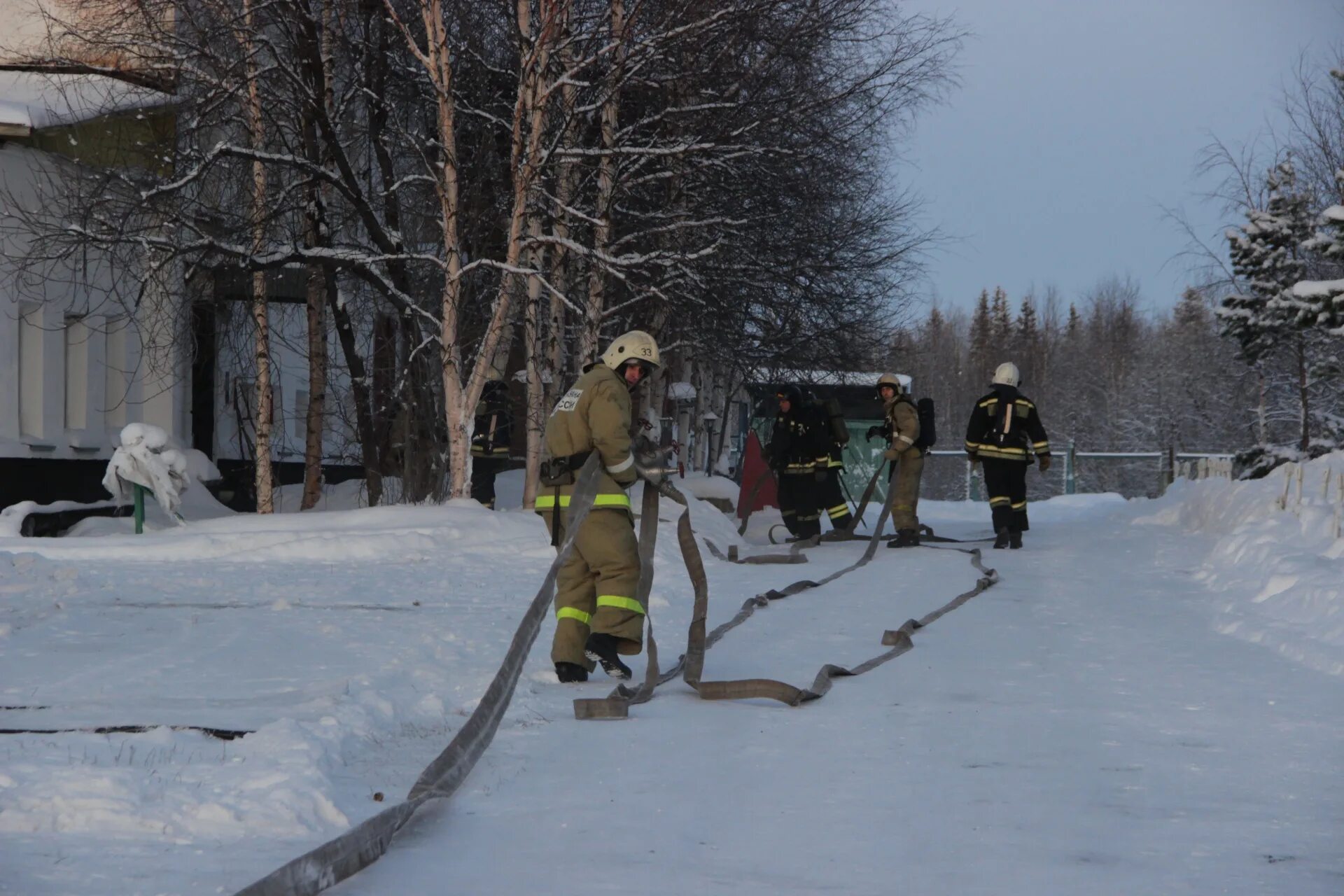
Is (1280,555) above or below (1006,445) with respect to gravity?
below

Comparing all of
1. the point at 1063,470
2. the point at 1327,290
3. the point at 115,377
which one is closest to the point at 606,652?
the point at 1327,290

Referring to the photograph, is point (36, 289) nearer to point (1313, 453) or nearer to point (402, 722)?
point (402, 722)

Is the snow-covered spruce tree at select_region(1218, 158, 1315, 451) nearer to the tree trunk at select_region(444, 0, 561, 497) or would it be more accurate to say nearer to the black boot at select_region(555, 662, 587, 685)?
the tree trunk at select_region(444, 0, 561, 497)

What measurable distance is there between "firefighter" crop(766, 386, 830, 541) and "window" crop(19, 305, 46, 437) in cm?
938

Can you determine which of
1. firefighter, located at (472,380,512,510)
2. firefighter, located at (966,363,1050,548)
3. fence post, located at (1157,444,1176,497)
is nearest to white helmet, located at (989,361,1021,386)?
firefighter, located at (966,363,1050,548)

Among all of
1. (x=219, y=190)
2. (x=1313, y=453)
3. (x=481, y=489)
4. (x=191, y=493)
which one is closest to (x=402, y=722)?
(x=219, y=190)

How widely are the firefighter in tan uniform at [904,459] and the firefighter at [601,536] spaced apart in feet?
33.5

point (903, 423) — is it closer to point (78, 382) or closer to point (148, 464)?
point (148, 464)

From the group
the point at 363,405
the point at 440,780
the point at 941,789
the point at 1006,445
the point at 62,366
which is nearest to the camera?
the point at 440,780

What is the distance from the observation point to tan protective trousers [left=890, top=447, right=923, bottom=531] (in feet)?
58.2

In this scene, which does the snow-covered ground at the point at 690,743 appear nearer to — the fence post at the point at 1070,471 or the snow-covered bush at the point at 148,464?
the snow-covered bush at the point at 148,464

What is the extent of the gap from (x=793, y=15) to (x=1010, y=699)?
43.1 ft

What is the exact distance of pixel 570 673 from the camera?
7637mm

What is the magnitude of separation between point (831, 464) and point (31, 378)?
1027cm
